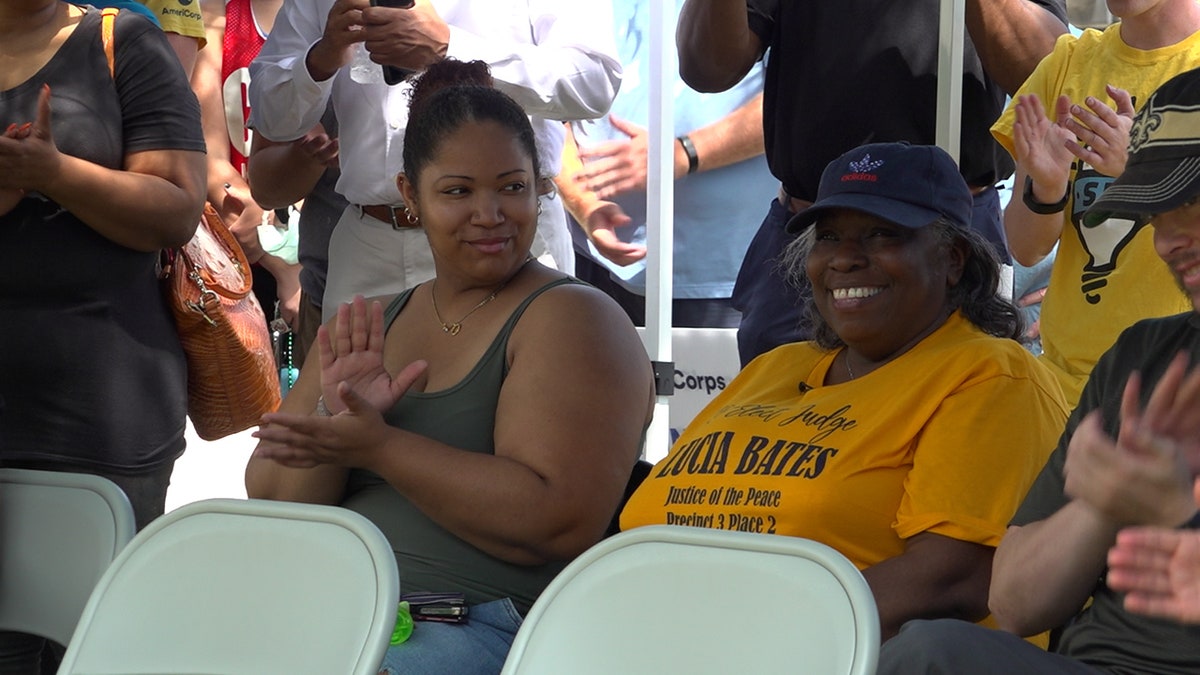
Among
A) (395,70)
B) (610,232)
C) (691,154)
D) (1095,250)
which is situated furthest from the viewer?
(610,232)

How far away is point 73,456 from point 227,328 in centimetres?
40

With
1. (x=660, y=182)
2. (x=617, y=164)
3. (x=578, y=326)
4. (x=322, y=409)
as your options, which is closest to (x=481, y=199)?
(x=578, y=326)

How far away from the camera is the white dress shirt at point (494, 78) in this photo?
3293 mm

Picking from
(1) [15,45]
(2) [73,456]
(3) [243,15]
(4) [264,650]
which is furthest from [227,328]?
(3) [243,15]

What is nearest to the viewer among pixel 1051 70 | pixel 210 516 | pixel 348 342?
pixel 210 516

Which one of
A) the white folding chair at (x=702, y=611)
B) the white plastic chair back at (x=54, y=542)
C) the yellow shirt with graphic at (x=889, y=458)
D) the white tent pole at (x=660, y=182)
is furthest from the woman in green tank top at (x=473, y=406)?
the white tent pole at (x=660, y=182)

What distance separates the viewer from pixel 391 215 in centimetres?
335

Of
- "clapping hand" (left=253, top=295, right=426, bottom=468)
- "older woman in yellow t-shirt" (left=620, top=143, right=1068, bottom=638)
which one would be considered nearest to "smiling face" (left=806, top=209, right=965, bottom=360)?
"older woman in yellow t-shirt" (left=620, top=143, right=1068, bottom=638)

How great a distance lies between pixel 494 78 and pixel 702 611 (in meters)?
1.88

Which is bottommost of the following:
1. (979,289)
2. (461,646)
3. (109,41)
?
(461,646)

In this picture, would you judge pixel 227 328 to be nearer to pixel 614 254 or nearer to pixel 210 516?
pixel 210 516

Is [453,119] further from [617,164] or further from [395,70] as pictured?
[617,164]

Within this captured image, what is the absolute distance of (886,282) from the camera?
2.39 m

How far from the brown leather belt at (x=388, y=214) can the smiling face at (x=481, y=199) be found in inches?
29.8
